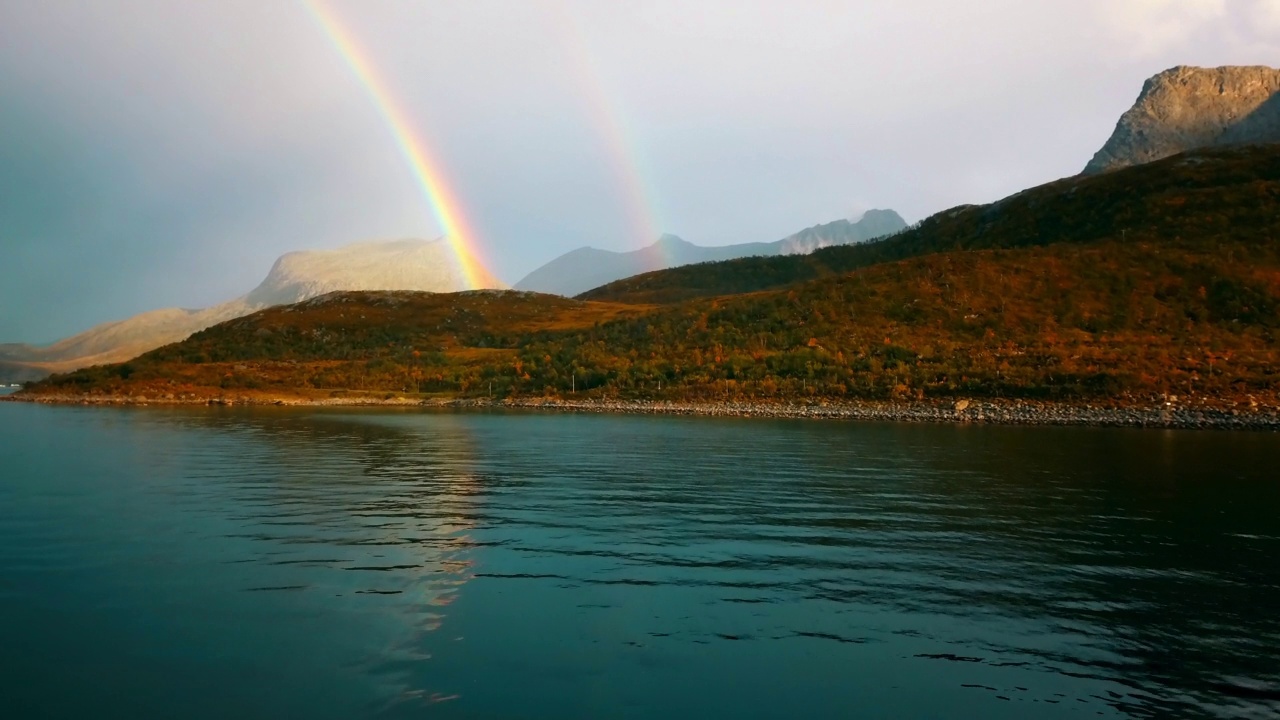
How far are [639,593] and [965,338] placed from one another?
82181 millimetres

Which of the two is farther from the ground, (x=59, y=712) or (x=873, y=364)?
(x=873, y=364)

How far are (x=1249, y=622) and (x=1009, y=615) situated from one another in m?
4.29

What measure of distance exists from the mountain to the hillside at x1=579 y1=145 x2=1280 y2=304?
0.46m

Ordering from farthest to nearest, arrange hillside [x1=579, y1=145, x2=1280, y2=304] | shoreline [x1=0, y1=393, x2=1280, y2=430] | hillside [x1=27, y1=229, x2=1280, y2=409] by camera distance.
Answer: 1. hillside [x1=579, y1=145, x2=1280, y2=304]
2. hillside [x1=27, y1=229, x2=1280, y2=409]
3. shoreline [x1=0, y1=393, x2=1280, y2=430]

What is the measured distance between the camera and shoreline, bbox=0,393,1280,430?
196 feet

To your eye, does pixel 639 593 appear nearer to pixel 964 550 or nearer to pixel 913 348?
pixel 964 550

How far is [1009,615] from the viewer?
14.8 metres

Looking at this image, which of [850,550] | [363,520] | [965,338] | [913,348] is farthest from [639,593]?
[965,338]

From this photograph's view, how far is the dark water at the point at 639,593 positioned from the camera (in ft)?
36.8

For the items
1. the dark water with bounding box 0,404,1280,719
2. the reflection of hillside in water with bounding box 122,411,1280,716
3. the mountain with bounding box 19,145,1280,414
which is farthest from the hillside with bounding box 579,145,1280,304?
the dark water with bounding box 0,404,1280,719

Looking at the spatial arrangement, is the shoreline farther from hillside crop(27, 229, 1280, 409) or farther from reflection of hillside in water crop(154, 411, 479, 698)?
reflection of hillside in water crop(154, 411, 479, 698)

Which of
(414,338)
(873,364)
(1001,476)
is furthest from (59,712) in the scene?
(414,338)

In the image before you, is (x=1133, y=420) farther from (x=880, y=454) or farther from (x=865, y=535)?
(x=865, y=535)

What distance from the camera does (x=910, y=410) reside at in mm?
71562
